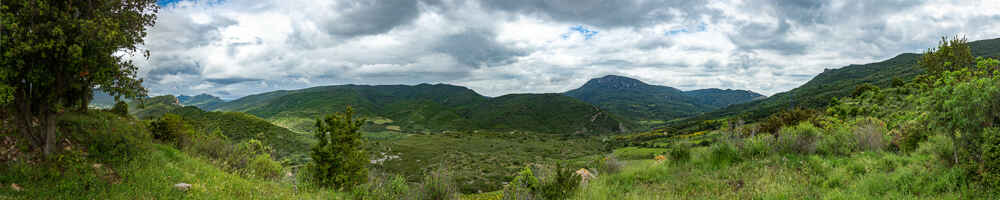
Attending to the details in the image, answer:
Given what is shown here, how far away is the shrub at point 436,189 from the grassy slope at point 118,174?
3477 mm

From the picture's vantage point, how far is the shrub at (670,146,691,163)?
14.2 meters

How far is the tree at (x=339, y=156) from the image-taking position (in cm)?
1453

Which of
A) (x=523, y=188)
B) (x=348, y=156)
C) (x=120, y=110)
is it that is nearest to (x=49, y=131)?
(x=348, y=156)

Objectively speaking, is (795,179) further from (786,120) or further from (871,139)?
(786,120)

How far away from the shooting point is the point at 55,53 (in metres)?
8.59

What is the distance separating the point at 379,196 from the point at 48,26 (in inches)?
355

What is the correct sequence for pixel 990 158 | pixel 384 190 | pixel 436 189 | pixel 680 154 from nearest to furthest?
1. pixel 990 158
2. pixel 436 189
3. pixel 384 190
4. pixel 680 154

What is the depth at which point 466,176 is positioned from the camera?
6212 centimetres

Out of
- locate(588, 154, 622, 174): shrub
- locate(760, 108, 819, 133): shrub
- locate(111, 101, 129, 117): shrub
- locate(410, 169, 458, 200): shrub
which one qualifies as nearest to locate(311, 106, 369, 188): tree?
locate(410, 169, 458, 200): shrub

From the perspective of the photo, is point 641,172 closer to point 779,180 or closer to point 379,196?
point 779,180

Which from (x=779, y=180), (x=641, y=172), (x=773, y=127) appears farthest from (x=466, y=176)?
(x=779, y=180)

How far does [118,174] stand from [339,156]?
248 inches

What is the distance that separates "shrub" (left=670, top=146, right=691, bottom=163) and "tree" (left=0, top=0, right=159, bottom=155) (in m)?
17.6

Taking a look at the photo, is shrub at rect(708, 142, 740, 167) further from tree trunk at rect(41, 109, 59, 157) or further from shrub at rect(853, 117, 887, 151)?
tree trunk at rect(41, 109, 59, 157)
